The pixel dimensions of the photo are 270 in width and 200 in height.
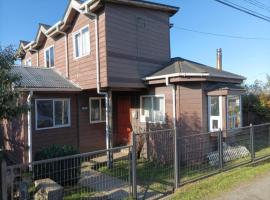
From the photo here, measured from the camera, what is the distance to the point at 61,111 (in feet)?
39.0

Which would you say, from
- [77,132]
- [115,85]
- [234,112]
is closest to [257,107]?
[234,112]

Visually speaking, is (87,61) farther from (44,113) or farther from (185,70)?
(185,70)

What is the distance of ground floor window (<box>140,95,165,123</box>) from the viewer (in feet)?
38.3

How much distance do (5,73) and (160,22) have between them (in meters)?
8.21

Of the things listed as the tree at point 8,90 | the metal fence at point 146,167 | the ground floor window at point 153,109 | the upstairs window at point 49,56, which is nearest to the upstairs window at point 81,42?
the upstairs window at point 49,56

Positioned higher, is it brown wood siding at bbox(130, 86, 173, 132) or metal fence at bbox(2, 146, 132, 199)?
brown wood siding at bbox(130, 86, 173, 132)

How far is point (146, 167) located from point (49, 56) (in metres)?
8.97

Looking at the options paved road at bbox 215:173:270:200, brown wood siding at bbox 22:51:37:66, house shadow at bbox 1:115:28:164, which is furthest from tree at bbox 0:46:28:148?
brown wood siding at bbox 22:51:37:66

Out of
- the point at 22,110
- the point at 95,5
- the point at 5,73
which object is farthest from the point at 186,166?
the point at 95,5

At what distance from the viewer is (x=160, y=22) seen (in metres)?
12.7

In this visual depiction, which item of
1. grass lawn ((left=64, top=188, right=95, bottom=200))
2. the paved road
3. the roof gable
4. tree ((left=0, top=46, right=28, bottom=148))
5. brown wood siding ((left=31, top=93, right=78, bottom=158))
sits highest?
the roof gable

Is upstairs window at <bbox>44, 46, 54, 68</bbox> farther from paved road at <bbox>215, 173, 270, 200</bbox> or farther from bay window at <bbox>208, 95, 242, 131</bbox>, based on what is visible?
paved road at <bbox>215, 173, 270, 200</bbox>

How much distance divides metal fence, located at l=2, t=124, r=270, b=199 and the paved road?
122 centimetres

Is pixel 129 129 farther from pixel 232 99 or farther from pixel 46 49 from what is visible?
pixel 46 49
